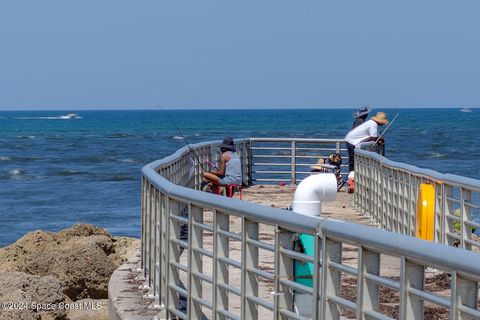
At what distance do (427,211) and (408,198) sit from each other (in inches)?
76.4

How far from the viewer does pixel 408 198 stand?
13.8 metres

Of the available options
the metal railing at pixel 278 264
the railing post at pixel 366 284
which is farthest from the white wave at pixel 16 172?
the railing post at pixel 366 284

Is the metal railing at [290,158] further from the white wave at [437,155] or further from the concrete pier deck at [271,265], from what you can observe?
the white wave at [437,155]

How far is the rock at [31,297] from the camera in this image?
11.0 metres

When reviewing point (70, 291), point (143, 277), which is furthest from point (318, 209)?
point (70, 291)

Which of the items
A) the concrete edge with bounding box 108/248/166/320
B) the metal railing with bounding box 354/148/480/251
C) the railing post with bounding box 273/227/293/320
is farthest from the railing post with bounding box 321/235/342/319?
the metal railing with bounding box 354/148/480/251

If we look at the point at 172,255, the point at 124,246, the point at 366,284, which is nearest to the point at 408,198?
the point at 172,255

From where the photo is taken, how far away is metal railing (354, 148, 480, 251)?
10.9 meters

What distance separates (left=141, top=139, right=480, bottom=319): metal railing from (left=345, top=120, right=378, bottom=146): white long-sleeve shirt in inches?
398

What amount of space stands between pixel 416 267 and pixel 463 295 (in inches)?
17.0

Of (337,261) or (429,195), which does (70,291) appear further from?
(337,261)

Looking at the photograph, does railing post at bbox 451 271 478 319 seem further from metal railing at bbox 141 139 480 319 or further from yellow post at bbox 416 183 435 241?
yellow post at bbox 416 183 435 241

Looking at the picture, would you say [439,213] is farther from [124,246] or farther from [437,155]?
[437,155]

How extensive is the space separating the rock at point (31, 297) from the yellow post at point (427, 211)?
368cm
